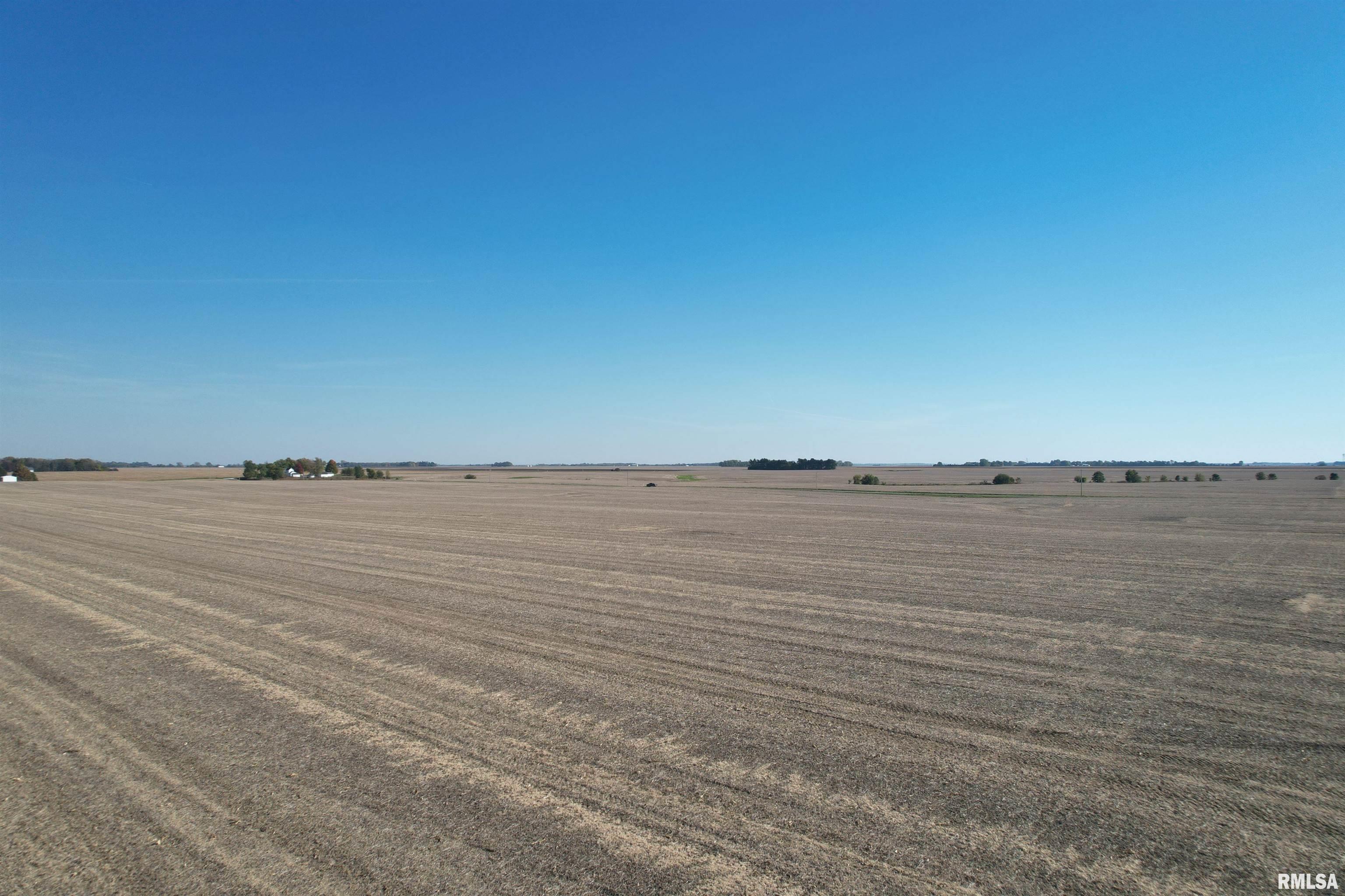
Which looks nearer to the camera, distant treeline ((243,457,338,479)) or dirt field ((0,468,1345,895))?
dirt field ((0,468,1345,895))

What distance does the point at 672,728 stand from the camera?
5.32 metres

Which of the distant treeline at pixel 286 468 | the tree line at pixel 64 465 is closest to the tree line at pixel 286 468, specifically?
the distant treeline at pixel 286 468

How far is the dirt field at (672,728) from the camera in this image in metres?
3.58

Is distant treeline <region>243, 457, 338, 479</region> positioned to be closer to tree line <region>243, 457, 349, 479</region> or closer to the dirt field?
tree line <region>243, 457, 349, 479</region>

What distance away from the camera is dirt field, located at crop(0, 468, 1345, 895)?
3.58 meters

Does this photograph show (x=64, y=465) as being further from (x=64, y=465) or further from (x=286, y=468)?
(x=286, y=468)

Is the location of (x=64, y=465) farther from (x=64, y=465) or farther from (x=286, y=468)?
(x=286, y=468)

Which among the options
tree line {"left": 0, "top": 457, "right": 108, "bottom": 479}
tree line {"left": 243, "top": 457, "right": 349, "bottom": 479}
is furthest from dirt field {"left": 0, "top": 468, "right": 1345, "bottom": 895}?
tree line {"left": 0, "top": 457, "right": 108, "bottom": 479}

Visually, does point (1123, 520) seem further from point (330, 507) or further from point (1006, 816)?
point (330, 507)

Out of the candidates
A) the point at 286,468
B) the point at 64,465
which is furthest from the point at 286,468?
the point at 64,465

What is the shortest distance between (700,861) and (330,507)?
111ft

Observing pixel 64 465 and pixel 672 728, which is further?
pixel 64 465

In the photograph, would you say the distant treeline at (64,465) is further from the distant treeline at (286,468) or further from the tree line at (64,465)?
the distant treeline at (286,468)

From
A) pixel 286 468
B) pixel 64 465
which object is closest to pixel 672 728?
pixel 286 468
